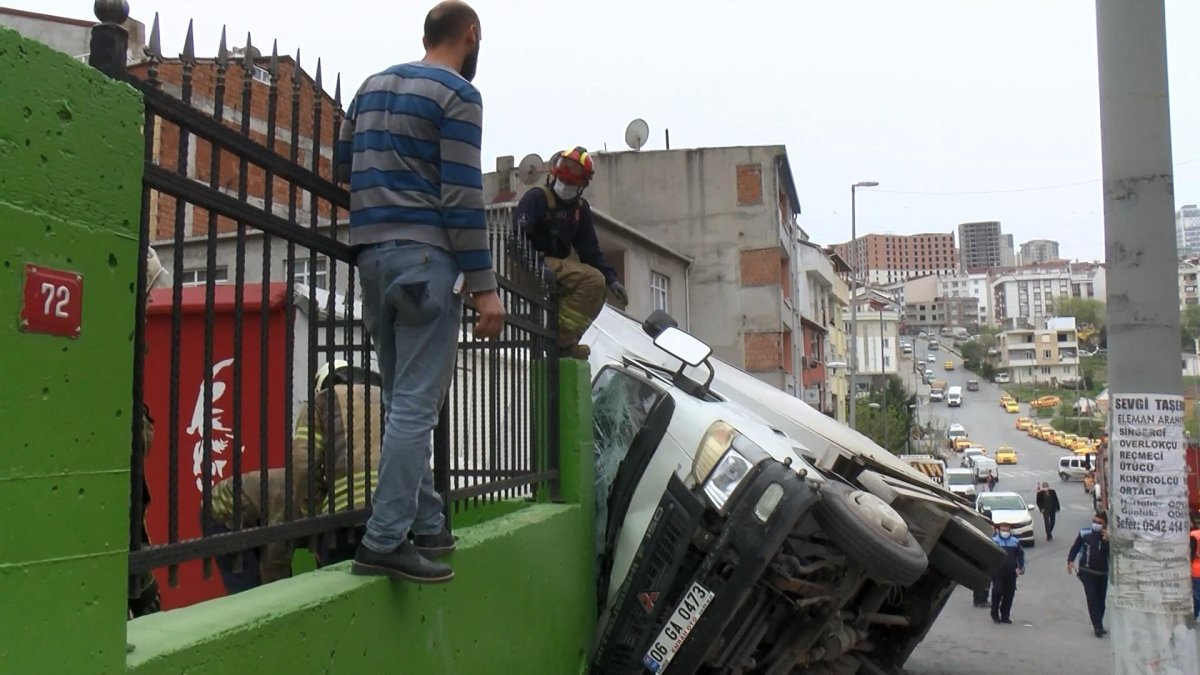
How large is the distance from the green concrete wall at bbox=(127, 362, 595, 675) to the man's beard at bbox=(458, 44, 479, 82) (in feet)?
5.18

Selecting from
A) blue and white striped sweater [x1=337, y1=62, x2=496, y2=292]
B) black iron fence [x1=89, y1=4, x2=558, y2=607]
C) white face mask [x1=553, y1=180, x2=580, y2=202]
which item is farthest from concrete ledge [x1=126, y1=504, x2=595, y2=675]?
white face mask [x1=553, y1=180, x2=580, y2=202]

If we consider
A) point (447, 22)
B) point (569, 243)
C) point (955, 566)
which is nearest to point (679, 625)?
point (955, 566)

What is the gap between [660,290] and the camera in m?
28.8

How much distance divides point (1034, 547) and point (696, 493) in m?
27.9

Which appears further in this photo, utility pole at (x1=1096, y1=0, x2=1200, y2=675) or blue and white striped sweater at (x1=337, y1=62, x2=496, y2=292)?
utility pole at (x1=1096, y1=0, x2=1200, y2=675)

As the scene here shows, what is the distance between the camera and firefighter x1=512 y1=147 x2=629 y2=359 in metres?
5.75

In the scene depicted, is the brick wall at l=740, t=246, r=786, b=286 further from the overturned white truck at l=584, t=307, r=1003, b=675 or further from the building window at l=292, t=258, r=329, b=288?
the building window at l=292, t=258, r=329, b=288

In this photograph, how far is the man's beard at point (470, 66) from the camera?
3336mm

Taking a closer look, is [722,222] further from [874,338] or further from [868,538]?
[874,338]

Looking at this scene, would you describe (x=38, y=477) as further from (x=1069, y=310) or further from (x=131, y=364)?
(x=1069, y=310)

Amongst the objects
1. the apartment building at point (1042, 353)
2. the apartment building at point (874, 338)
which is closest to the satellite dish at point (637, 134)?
the apartment building at point (874, 338)

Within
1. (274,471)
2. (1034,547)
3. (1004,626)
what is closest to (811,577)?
(274,471)

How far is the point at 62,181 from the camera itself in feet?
6.31

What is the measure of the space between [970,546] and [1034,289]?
645 feet
